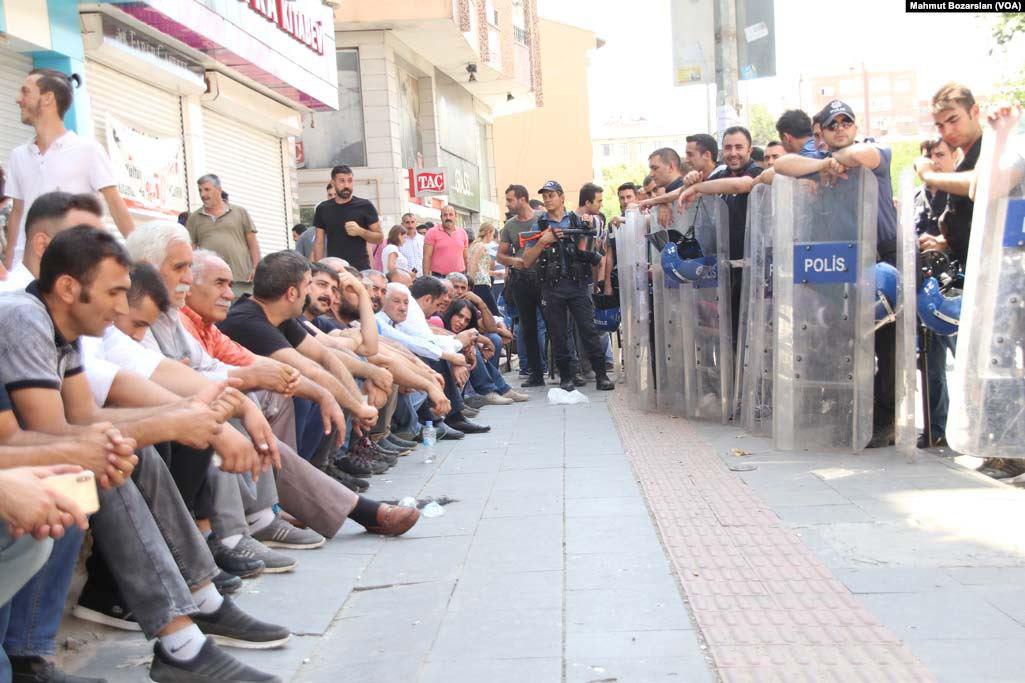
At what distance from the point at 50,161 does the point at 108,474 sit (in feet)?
12.6

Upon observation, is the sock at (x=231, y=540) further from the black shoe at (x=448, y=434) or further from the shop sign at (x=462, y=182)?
the shop sign at (x=462, y=182)

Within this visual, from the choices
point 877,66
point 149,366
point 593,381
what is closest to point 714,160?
point 593,381

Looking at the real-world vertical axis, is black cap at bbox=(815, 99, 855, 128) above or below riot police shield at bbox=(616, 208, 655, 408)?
above

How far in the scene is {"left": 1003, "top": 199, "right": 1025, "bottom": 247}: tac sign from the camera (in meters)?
5.97

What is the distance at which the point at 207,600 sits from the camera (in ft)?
12.6

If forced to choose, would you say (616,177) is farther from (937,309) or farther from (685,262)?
(937,309)

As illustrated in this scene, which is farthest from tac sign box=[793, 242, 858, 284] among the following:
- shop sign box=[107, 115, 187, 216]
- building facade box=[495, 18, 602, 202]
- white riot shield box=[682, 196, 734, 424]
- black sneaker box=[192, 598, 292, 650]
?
building facade box=[495, 18, 602, 202]

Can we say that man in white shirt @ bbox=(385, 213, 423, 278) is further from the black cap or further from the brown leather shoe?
the brown leather shoe

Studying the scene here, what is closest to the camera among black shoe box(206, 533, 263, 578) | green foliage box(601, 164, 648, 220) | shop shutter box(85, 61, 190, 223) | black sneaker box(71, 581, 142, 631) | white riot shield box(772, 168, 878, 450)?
black sneaker box(71, 581, 142, 631)

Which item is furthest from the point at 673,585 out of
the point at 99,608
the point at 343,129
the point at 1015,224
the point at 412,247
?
the point at 343,129

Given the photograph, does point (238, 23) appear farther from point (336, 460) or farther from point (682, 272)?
point (336, 460)

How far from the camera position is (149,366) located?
4410 millimetres

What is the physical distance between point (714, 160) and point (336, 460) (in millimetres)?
4300

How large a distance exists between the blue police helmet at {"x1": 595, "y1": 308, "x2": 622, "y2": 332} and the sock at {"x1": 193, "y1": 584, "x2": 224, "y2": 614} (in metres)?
9.24
